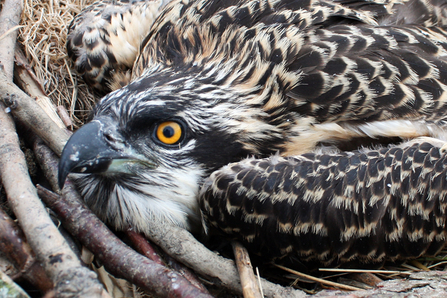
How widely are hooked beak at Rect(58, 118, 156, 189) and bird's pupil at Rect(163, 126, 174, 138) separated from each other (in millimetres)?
195

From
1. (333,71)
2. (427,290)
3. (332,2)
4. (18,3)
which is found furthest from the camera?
(18,3)

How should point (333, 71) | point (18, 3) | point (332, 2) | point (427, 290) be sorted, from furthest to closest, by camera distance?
point (18, 3) → point (332, 2) → point (333, 71) → point (427, 290)

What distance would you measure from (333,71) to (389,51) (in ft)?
1.44

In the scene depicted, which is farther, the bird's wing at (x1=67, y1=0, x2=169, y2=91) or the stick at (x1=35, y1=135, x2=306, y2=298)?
the bird's wing at (x1=67, y1=0, x2=169, y2=91)

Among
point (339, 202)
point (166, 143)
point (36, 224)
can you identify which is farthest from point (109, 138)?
point (339, 202)

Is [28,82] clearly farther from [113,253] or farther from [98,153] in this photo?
[113,253]

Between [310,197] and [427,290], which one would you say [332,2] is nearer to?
[310,197]

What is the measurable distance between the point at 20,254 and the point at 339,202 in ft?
5.63

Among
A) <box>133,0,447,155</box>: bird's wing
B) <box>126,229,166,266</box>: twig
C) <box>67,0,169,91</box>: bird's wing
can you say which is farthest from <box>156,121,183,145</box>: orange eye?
<box>67,0,169,91</box>: bird's wing

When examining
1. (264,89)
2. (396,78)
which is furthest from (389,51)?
(264,89)

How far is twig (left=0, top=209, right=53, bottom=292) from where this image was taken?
2.12m

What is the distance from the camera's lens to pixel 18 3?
380cm

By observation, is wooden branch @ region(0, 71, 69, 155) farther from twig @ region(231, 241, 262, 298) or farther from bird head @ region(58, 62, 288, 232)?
twig @ region(231, 241, 262, 298)

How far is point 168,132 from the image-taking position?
2.74 metres
